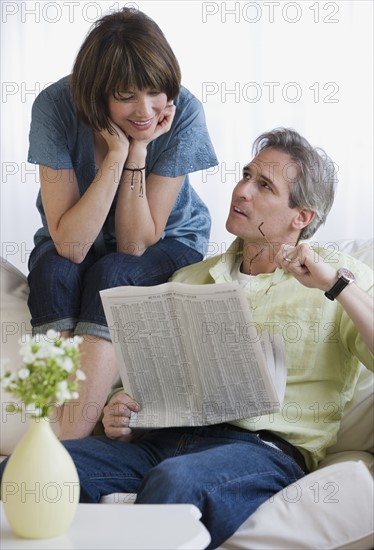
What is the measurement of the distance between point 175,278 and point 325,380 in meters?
0.46

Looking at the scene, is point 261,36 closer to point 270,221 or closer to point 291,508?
point 270,221

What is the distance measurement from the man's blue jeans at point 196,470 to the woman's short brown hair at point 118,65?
0.78 meters

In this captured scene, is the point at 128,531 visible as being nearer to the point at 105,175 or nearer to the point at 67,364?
the point at 67,364

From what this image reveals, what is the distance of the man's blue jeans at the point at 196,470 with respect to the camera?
179 cm

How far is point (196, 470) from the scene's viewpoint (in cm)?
181

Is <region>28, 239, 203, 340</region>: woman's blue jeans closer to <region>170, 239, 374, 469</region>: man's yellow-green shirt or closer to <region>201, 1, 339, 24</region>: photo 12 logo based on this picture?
<region>170, 239, 374, 469</region>: man's yellow-green shirt

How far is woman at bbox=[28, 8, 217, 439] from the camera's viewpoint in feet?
7.34

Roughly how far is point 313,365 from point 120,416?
430mm

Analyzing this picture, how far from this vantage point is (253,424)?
6.63 ft

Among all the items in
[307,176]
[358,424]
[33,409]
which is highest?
[307,176]

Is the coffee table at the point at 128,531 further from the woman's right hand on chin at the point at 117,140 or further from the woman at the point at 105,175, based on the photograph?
the woman's right hand on chin at the point at 117,140

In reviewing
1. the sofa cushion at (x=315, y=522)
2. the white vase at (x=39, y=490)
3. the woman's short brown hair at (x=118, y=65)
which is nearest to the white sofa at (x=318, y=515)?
the sofa cushion at (x=315, y=522)

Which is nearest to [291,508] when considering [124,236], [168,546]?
[168,546]

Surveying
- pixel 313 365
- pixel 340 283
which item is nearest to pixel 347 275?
pixel 340 283
